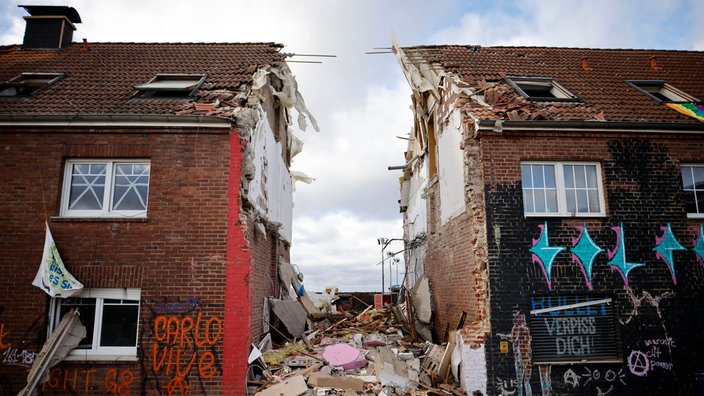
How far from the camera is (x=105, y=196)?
27.9ft

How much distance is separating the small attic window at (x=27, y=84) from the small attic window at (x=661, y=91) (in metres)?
14.3

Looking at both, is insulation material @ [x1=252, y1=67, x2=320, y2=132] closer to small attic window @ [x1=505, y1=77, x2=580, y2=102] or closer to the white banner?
small attic window @ [x1=505, y1=77, x2=580, y2=102]

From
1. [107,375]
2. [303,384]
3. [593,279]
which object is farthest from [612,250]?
[107,375]

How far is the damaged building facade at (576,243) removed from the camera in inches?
336

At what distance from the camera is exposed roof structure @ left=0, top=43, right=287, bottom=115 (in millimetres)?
9289

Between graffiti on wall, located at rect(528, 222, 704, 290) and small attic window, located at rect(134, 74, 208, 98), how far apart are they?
8.00m

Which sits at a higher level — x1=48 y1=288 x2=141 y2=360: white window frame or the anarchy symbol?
x1=48 y1=288 x2=141 y2=360: white window frame

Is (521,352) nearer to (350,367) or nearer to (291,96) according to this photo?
(350,367)

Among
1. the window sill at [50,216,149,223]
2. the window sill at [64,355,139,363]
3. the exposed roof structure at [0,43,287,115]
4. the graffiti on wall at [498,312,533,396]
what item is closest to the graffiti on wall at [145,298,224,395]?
the window sill at [64,355,139,363]

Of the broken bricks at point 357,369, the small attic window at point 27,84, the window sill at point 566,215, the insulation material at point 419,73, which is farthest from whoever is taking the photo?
the insulation material at point 419,73

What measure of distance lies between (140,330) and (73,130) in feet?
13.5

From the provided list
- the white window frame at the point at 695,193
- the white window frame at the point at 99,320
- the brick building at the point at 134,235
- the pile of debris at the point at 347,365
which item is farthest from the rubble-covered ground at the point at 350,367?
the white window frame at the point at 695,193

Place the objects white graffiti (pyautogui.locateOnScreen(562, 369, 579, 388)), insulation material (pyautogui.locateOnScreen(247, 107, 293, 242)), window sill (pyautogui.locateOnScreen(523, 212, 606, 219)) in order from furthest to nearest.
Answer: insulation material (pyautogui.locateOnScreen(247, 107, 293, 242)), window sill (pyautogui.locateOnScreen(523, 212, 606, 219)), white graffiti (pyautogui.locateOnScreen(562, 369, 579, 388))

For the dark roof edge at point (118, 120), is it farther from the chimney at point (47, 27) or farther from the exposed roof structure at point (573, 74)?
the chimney at point (47, 27)
